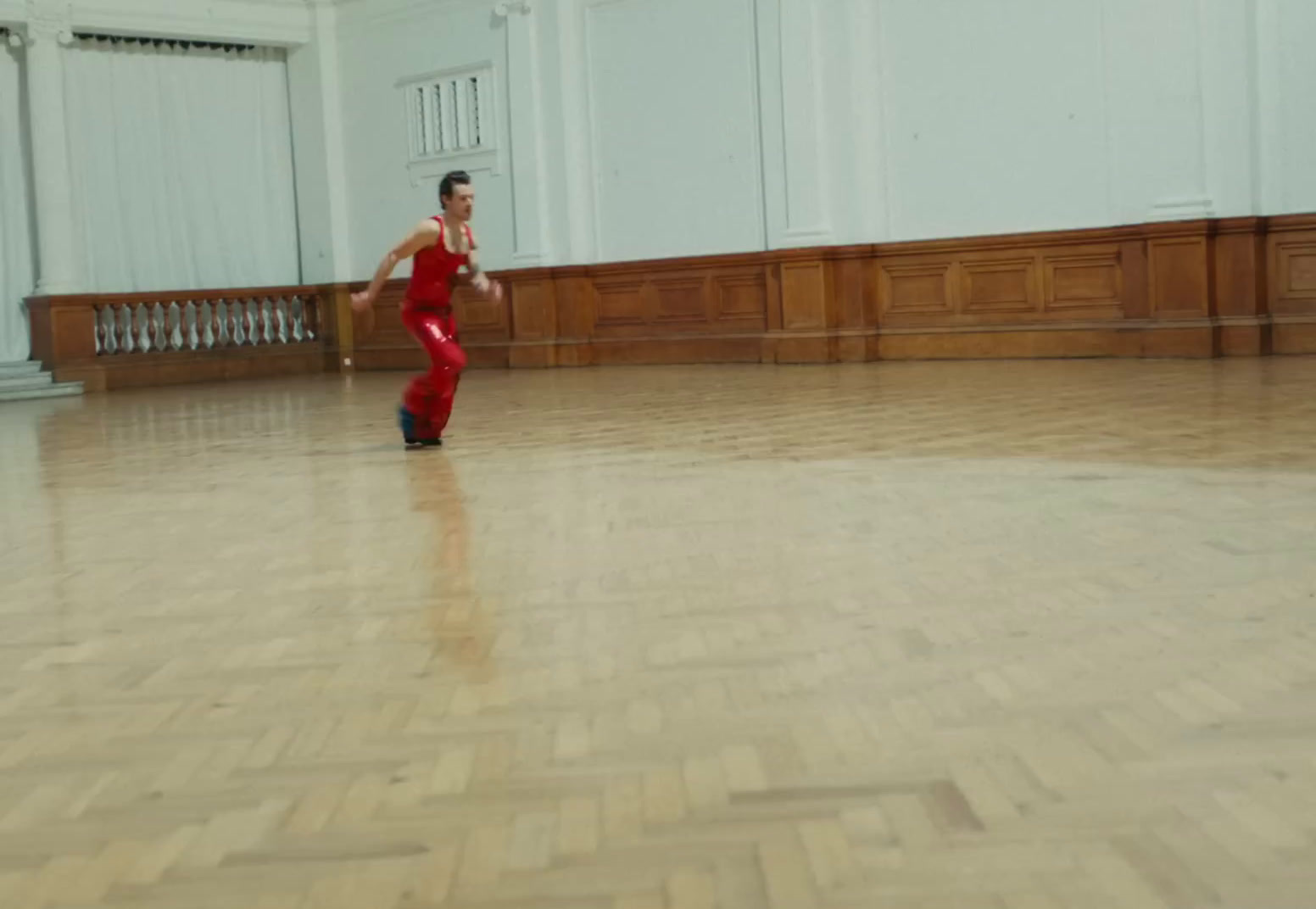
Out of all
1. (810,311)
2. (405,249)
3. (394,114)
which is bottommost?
(810,311)

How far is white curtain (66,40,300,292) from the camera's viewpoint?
17.9 metres

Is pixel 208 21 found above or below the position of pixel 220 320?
above

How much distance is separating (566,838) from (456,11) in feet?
55.4

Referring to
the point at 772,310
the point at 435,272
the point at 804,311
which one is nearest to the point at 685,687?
the point at 435,272

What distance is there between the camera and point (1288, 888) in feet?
6.32

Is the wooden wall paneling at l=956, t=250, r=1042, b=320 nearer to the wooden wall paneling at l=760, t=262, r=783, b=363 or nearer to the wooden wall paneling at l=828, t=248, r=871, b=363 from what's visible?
the wooden wall paneling at l=828, t=248, r=871, b=363

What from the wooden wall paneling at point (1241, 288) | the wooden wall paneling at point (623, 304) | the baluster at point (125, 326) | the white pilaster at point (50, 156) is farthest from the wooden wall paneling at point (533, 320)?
the wooden wall paneling at point (1241, 288)

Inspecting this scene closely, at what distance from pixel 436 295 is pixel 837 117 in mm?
7699

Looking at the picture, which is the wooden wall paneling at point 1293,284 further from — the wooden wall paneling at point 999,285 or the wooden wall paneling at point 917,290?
the wooden wall paneling at point 917,290

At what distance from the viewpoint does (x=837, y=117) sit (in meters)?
15.1

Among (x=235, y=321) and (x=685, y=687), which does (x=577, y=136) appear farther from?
(x=685, y=687)

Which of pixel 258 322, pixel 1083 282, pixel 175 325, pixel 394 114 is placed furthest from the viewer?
pixel 258 322

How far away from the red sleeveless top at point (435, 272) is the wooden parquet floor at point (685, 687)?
165 cm

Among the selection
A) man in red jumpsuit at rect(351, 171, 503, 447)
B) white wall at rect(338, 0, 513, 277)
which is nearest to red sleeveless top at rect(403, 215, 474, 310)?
man in red jumpsuit at rect(351, 171, 503, 447)
